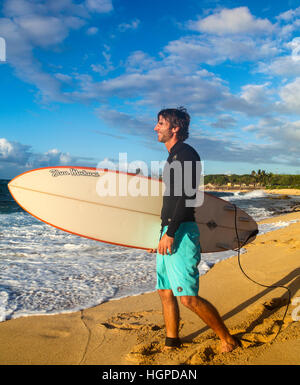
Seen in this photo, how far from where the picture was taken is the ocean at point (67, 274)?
142 inches

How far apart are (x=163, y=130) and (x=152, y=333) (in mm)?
1893

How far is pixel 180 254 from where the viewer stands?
7.30 feet

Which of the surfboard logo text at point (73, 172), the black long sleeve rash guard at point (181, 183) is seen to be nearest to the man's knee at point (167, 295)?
the black long sleeve rash guard at point (181, 183)

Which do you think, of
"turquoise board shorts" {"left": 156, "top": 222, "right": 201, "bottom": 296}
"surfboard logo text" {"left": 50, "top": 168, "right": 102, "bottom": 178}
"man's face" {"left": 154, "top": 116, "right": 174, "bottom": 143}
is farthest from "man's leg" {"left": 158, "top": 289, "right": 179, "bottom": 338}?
"surfboard logo text" {"left": 50, "top": 168, "right": 102, "bottom": 178}

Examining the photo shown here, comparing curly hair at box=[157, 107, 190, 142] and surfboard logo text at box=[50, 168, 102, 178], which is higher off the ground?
curly hair at box=[157, 107, 190, 142]

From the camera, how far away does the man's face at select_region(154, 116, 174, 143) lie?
2443 mm

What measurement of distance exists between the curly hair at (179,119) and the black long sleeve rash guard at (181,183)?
19 centimetres

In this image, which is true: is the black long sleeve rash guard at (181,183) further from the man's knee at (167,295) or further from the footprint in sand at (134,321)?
the footprint in sand at (134,321)

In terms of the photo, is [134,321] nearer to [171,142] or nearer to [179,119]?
[171,142]

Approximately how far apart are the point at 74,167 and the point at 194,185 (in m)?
2.20

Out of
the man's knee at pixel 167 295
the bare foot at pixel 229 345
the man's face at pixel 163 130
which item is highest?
the man's face at pixel 163 130

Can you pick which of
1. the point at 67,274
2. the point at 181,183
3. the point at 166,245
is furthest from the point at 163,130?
the point at 67,274

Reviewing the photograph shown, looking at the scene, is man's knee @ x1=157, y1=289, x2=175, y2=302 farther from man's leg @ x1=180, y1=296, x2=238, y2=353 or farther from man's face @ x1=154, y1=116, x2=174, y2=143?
man's face @ x1=154, y1=116, x2=174, y2=143

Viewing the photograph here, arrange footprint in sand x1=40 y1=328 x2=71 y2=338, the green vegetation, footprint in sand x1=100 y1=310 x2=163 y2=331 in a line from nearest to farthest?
footprint in sand x1=40 y1=328 x2=71 y2=338
footprint in sand x1=100 y1=310 x2=163 y2=331
the green vegetation
